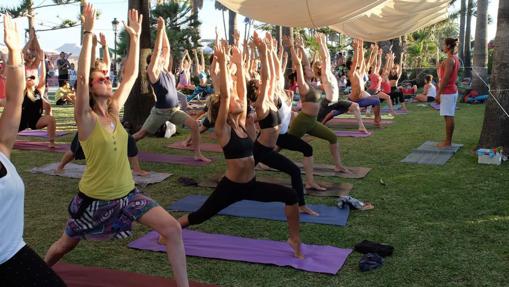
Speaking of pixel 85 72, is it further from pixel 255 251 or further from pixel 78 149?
pixel 78 149

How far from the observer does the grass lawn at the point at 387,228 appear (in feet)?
12.1

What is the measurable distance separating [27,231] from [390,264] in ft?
10.8

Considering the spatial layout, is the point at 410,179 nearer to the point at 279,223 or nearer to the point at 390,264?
the point at 279,223

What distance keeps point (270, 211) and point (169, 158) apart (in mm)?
3198

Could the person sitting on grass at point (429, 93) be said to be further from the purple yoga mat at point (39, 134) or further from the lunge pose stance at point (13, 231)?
the lunge pose stance at point (13, 231)

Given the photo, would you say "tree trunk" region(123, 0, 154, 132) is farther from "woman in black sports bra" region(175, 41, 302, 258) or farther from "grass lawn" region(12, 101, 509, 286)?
"woman in black sports bra" region(175, 41, 302, 258)

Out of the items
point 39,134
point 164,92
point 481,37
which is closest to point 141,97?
point 39,134

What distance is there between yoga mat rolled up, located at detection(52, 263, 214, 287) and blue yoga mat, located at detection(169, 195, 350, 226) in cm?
166

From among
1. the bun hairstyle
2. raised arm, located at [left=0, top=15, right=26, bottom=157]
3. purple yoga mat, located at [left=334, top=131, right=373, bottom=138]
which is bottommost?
purple yoga mat, located at [left=334, top=131, right=373, bottom=138]

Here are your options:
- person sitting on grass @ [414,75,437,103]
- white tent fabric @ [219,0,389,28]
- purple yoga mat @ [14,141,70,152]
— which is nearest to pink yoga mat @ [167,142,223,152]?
purple yoga mat @ [14,141,70,152]

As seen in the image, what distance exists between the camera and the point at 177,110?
301 inches

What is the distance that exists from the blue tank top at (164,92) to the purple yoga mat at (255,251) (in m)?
3.26

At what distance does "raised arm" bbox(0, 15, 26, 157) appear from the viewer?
217cm

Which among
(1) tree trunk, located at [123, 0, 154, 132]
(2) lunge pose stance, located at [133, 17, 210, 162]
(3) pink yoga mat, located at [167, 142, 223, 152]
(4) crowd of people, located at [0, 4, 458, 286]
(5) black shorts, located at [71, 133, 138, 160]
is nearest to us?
(4) crowd of people, located at [0, 4, 458, 286]
